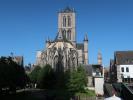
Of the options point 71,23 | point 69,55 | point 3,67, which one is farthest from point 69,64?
point 3,67

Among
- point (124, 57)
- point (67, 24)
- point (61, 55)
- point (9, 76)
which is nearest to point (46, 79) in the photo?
point (9, 76)

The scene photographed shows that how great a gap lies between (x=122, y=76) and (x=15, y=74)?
1879 inches

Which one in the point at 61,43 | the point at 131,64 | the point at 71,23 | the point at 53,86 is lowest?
the point at 53,86

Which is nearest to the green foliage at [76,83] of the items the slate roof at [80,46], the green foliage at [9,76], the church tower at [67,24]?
the green foliage at [9,76]

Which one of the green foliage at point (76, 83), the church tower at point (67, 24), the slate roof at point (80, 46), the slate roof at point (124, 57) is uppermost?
the church tower at point (67, 24)

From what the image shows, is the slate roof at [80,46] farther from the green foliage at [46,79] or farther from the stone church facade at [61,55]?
the green foliage at [46,79]

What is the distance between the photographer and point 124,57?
113250mm

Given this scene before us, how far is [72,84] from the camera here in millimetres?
68438

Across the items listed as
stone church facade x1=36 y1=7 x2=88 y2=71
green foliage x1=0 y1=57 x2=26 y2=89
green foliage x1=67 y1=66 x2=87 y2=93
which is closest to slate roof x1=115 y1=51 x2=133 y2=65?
stone church facade x1=36 y1=7 x2=88 y2=71

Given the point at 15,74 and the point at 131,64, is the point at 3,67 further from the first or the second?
the point at 131,64

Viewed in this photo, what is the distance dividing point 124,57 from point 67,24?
38965mm

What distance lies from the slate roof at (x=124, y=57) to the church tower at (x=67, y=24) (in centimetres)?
3110

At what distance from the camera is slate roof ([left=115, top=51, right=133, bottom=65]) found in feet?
365

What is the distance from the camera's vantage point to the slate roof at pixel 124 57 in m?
111
